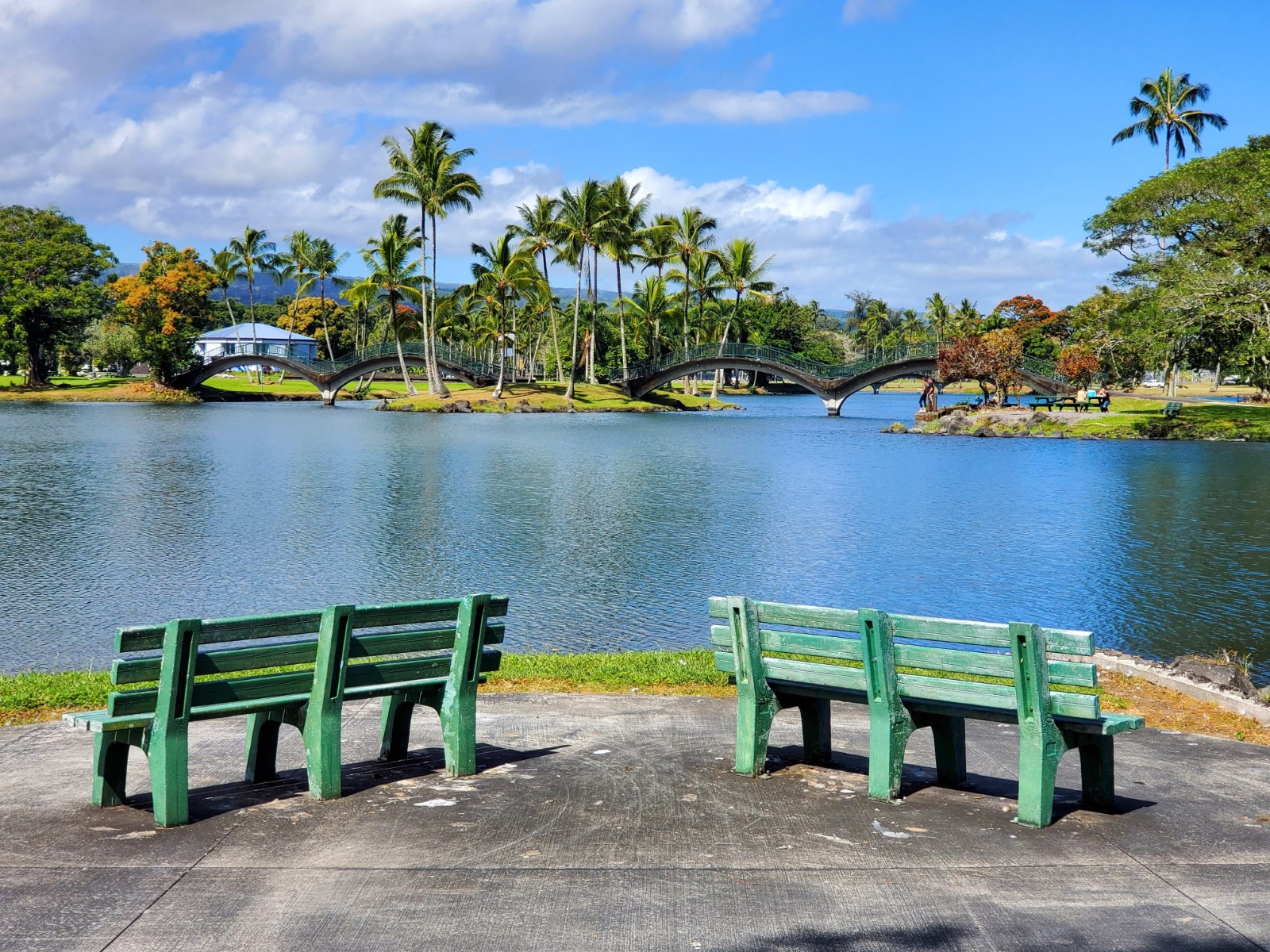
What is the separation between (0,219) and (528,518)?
87.9 m

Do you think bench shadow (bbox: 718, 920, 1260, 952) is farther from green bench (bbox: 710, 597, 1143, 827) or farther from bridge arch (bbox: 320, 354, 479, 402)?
bridge arch (bbox: 320, 354, 479, 402)

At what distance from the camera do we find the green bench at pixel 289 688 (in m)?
5.94

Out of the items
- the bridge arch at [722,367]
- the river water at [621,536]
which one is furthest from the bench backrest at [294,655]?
the bridge arch at [722,367]

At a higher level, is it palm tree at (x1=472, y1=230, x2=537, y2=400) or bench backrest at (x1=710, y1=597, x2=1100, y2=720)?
palm tree at (x1=472, y1=230, x2=537, y2=400)

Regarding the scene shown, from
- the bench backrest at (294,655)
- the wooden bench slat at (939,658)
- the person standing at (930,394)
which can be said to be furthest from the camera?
the person standing at (930,394)

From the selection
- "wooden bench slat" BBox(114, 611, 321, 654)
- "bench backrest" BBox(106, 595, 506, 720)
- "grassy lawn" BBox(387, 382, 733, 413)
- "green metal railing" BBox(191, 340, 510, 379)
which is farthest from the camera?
"green metal railing" BBox(191, 340, 510, 379)

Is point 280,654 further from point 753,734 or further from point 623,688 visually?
point 623,688

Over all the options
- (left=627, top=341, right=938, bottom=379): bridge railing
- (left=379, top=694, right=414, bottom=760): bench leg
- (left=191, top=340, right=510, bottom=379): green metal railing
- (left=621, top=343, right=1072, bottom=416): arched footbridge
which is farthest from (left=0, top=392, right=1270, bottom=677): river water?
(left=191, top=340, right=510, bottom=379): green metal railing

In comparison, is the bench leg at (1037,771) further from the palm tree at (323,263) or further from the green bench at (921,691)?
the palm tree at (323,263)

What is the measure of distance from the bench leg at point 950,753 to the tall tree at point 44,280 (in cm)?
9603

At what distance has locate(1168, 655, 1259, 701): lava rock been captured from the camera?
10.2 m

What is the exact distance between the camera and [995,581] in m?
20.0

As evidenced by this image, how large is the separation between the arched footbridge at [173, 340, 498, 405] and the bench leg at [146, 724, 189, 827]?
3316 inches

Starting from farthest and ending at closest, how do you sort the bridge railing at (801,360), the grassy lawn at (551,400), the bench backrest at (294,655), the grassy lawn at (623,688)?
the grassy lawn at (551,400), the bridge railing at (801,360), the grassy lawn at (623,688), the bench backrest at (294,655)
